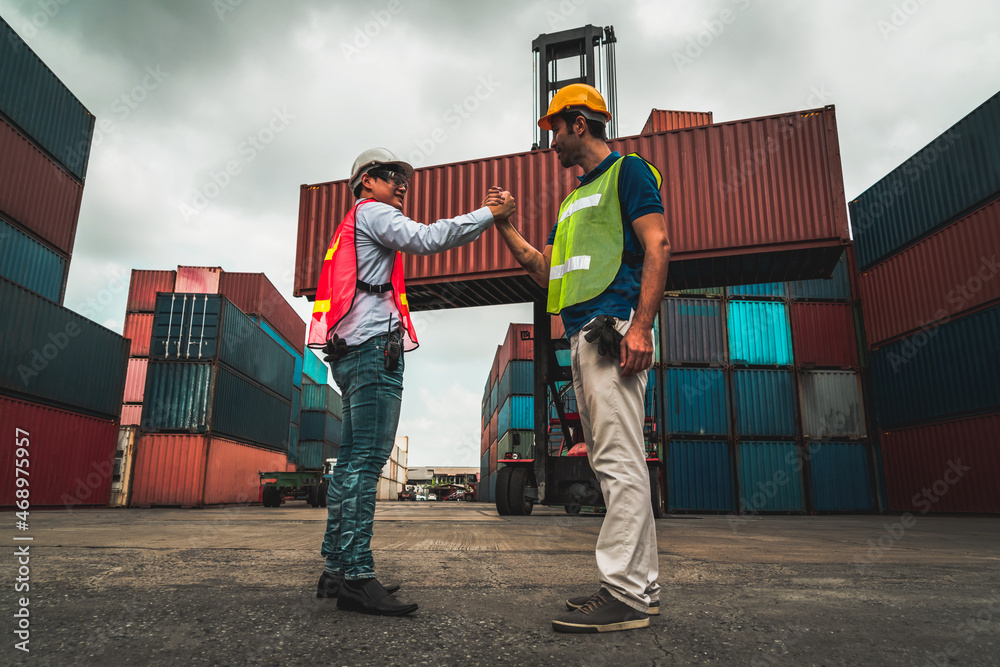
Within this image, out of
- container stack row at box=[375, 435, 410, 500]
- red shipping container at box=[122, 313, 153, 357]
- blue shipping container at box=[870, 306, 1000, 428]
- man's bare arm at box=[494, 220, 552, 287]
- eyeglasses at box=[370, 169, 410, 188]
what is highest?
red shipping container at box=[122, 313, 153, 357]

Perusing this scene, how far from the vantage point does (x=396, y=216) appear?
2.53 metres

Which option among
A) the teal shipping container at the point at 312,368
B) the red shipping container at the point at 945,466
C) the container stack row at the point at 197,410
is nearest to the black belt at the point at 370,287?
the red shipping container at the point at 945,466

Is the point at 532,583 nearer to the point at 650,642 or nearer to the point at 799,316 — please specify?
the point at 650,642

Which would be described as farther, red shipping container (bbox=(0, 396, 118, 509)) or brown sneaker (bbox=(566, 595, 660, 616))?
red shipping container (bbox=(0, 396, 118, 509))

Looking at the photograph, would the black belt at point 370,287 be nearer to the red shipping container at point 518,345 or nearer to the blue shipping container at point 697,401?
the blue shipping container at point 697,401

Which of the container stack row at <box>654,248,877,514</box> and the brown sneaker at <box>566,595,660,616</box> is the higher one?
the container stack row at <box>654,248,877,514</box>

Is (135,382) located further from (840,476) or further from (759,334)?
(840,476)

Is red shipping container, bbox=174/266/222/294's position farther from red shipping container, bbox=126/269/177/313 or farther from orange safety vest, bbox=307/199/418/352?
orange safety vest, bbox=307/199/418/352

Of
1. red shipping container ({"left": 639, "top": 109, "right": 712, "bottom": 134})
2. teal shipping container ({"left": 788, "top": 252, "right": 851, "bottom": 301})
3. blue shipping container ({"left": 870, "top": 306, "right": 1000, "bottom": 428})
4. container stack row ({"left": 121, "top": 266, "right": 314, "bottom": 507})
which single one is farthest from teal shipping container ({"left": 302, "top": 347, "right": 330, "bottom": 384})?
blue shipping container ({"left": 870, "top": 306, "right": 1000, "bottom": 428})

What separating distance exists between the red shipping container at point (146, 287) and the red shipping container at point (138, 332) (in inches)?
14.1

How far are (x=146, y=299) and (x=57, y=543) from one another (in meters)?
26.4

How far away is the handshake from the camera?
2.61m

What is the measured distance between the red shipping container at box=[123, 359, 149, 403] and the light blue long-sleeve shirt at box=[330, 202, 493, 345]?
82.0 feet

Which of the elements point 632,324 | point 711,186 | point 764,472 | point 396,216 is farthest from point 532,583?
point 764,472
